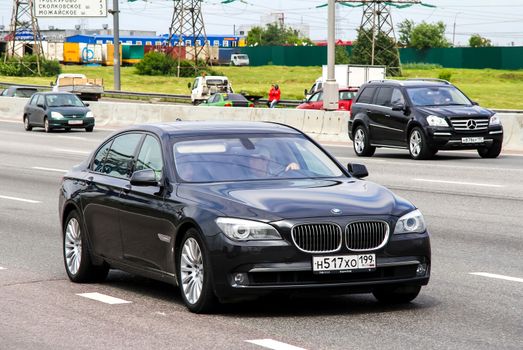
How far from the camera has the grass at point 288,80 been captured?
83.3 m

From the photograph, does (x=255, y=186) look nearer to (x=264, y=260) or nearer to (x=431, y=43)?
(x=264, y=260)

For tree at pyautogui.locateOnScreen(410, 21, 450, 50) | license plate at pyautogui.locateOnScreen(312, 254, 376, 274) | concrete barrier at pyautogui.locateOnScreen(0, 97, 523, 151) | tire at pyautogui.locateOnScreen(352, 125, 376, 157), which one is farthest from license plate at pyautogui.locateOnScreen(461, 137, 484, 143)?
tree at pyautogui.locateOnScreen(410, 21, 450, 50)

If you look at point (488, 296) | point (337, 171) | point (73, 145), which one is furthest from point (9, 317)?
point (73, 145)

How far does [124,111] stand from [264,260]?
41.0 meters

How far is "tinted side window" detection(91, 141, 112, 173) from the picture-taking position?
1088cm

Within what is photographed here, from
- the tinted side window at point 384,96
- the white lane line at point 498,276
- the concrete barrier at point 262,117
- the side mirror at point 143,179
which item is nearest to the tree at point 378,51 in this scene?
the concrete barrier at point 262,117

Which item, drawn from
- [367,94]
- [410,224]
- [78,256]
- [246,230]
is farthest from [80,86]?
[246,230]

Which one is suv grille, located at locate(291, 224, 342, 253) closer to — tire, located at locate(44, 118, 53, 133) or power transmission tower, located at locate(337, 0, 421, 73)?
tire, located at locate(44, 118, 53, 133)

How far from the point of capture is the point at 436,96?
27.9m

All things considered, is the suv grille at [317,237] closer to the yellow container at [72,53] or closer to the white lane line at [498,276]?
the white lane line at [498,276]

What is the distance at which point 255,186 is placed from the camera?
9172 millimetres

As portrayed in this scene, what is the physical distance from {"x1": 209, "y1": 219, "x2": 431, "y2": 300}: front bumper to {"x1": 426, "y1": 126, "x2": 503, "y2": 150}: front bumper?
18265 mm

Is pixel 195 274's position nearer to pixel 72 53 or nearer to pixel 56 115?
pixel 56 115

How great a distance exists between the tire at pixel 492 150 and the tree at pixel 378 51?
76.4 m
